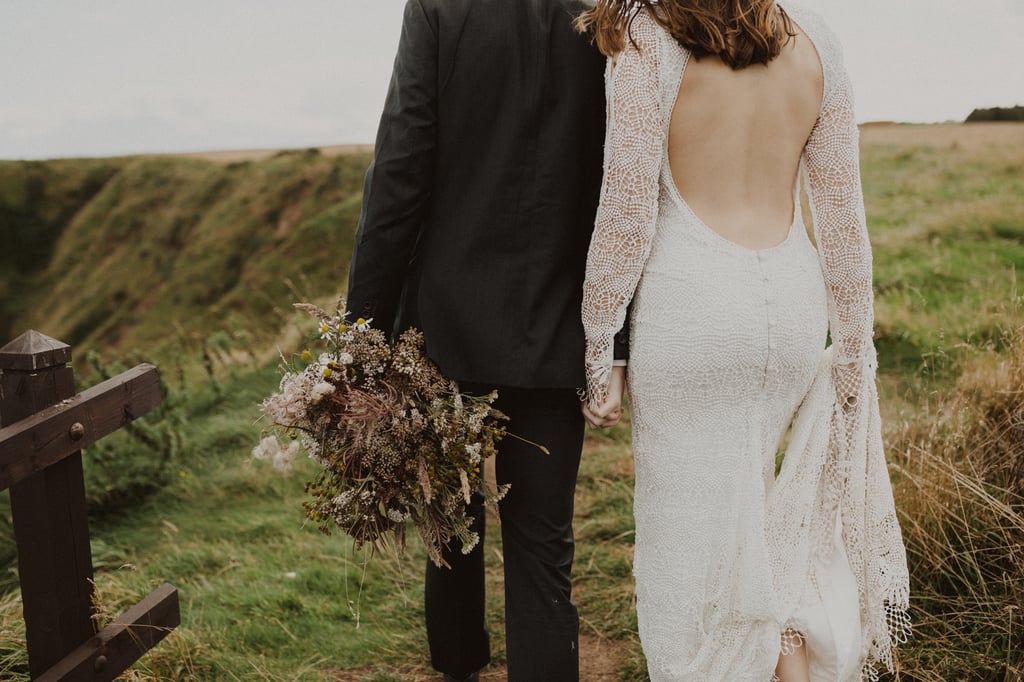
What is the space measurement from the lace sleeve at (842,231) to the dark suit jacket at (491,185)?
0.60m

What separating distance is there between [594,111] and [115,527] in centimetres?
421

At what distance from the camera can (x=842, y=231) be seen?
2.31m

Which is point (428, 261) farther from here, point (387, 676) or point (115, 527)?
Result: point (115, 527)

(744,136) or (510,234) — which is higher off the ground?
(744,136)

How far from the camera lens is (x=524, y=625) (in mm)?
2334

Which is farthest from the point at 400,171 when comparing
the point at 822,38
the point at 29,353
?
the point at 29,353

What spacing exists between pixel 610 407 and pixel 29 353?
1.73 metres

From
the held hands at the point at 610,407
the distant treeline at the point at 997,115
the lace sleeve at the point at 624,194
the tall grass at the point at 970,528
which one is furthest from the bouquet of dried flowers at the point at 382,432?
the distant treeline at the point at 997,115

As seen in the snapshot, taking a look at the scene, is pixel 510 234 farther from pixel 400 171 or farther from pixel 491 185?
pixel 400 171

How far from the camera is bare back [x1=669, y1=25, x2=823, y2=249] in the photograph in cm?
209

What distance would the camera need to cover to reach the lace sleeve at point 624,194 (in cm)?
207

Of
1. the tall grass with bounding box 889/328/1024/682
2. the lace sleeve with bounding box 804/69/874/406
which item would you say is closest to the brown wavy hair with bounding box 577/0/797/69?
the lace sleeve with bounding box 804/69/874/406

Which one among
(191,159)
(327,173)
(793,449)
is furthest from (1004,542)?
(191,159)

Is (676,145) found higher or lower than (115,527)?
higher
